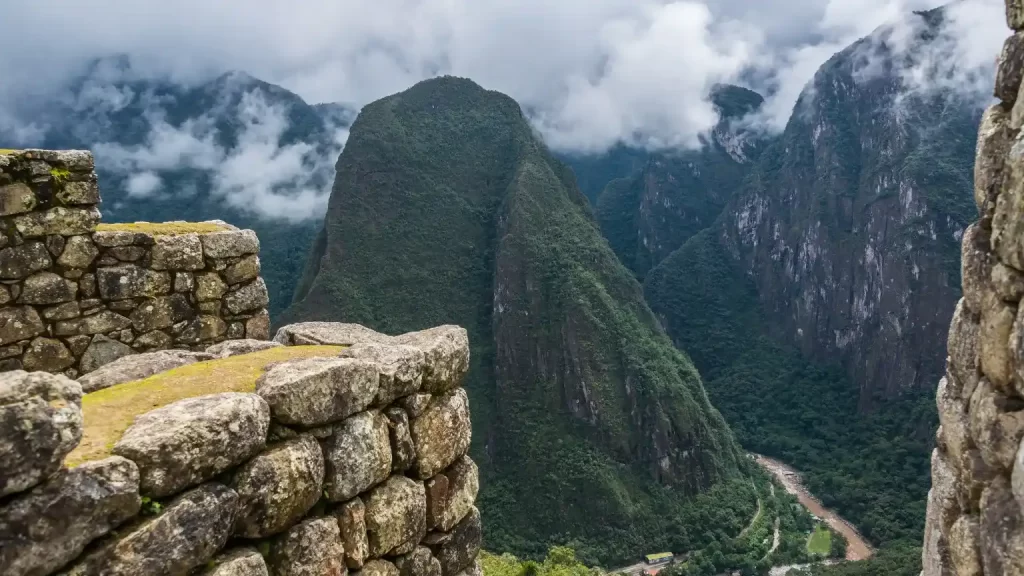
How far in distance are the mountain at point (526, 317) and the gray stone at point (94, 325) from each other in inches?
2088

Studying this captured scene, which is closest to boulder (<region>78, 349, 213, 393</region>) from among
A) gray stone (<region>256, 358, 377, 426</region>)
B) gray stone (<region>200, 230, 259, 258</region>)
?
gray stone (<region>256, 358, 377, 426</region>)

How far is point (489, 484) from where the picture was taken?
216ft

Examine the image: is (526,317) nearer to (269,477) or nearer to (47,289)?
(47,289)

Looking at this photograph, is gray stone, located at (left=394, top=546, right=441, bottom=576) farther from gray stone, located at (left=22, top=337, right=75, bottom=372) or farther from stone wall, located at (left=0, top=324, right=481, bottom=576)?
gray stone, located at (left=22, top=337, right=75, bottom=372)

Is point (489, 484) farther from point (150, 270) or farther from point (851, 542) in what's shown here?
point (150, 270)

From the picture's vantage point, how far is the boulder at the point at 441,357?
17.0ft

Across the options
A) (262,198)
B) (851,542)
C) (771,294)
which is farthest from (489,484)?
(771,294)

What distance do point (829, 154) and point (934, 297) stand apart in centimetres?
3802

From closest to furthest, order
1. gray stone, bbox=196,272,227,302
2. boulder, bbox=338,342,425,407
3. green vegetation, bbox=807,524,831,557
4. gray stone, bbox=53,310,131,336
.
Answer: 1. boulder, bbox=338,342,425,407
2. gray stone, bbox=53,310,131,336
3. gray stone, bbox=196,272,227,302
4. green vegetation, bbox=807,524,831,557

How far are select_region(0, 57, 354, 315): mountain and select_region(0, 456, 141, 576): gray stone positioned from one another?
92206mm

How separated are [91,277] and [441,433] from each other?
4247mm

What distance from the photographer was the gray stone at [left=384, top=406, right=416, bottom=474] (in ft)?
15.7

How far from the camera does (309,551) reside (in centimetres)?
403

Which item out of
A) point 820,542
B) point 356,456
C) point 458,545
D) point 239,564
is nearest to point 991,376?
point 458,545
